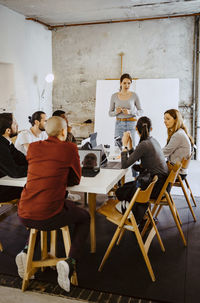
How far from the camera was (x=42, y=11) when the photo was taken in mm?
6891

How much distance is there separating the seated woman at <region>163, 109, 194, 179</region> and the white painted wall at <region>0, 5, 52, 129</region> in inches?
162

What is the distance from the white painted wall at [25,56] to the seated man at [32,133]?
3119 millimetres

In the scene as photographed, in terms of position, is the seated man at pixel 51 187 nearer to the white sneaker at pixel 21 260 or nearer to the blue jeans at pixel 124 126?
the white sneaker at pixel 21 260

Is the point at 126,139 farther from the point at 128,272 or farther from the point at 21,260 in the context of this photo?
the point at 21,260

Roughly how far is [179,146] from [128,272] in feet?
5.89

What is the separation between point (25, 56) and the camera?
23.5 ft

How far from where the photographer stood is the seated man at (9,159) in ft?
9.05

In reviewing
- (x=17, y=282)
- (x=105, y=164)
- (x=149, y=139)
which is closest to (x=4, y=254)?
(x=17, y=282)

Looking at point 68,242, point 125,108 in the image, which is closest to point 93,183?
point 68,242

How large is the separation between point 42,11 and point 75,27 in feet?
4.45

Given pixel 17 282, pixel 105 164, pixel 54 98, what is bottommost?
pixel 17 282

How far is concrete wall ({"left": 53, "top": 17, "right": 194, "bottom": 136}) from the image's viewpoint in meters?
7.42

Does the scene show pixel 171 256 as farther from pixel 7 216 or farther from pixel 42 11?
pixel 42 11

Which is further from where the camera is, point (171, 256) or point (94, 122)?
point (94, 122)
